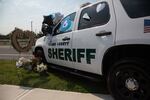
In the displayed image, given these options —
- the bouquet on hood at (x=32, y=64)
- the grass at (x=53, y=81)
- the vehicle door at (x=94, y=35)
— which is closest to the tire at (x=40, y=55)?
the bouquet on hood at (x=32, y=64)

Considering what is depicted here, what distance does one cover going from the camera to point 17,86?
6207 millimetres

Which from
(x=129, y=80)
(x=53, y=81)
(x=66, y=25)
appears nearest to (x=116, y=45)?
(x=129, y=80)

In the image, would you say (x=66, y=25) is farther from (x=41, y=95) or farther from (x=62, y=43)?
(x=41, y=95)

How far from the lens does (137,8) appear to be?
14.1 feet

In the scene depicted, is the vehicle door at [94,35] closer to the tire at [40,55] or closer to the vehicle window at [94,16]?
the vehicle window at [94,16]

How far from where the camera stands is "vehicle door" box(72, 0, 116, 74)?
15.7ft

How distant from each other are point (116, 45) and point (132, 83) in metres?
→ 0.70

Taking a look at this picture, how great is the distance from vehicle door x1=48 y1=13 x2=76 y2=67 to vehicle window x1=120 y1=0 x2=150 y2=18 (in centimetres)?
192

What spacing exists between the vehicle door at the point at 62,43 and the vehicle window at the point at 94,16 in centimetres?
46

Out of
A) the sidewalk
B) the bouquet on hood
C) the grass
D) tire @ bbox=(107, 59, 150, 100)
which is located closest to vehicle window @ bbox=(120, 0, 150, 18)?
tire @ bbox=(107, 59, 150, 100)

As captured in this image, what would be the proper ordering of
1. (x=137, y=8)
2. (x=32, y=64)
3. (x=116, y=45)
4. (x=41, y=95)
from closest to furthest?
(x=137, y=8) < (x=116, y=45) < (x=41, y=95) < (x=32, y=64)

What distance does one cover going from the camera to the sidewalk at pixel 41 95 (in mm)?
5180

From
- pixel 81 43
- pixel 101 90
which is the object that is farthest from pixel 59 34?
pixel 101 90

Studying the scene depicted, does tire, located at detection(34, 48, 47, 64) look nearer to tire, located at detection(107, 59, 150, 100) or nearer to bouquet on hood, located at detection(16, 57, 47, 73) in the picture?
bouquet on hood, located at detection(16, 57, 47, 73)
